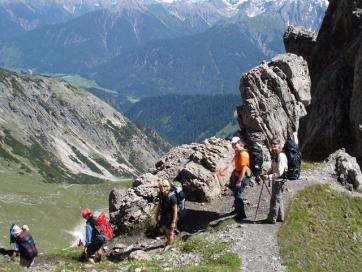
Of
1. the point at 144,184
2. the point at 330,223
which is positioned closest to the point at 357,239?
the point at 330,223

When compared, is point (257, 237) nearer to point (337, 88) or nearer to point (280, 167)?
point (280, 167)

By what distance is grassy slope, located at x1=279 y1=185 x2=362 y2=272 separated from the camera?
30859 millimetres

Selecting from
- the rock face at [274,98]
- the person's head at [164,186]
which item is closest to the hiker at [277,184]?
the person's head at [164,186]

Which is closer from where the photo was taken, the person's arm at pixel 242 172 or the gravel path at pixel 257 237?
the gravel path at pixel 257 237

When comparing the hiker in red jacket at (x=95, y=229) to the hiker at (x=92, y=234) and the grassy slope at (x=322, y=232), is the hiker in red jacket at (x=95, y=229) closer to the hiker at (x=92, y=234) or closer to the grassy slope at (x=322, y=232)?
the hiker at (x=92, y=234)

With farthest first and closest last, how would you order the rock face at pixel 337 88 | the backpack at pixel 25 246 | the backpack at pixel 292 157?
the rock face at pixel 337 88, the backpack at pixel 292 157, the backpack at pixel 25 246

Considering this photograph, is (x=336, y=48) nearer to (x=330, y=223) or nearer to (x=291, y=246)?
(x=330, y=223)

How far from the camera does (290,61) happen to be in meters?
58.0

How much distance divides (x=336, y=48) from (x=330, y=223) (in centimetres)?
4966

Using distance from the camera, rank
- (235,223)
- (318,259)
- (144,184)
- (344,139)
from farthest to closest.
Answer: (344,139) → (144,184) → (235,223) → (318,259)

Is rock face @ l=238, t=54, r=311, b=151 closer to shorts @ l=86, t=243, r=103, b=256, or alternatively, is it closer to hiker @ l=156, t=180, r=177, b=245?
hiker @ l=156, t=180, r=177, b=245

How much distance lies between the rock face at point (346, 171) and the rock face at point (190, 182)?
10.1 meters

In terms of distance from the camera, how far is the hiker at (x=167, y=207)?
30344mm

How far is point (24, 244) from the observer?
3022 cm
